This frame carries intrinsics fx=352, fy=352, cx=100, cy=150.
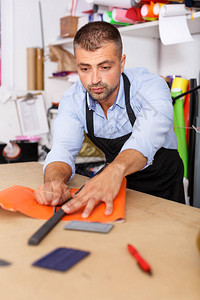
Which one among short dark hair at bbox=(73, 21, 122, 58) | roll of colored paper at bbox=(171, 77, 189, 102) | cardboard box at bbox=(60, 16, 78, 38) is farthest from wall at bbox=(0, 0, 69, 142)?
short dark hair at bbox=(73, 21, 122, 58)

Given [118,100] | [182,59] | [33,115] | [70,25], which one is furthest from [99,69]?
[33,115]

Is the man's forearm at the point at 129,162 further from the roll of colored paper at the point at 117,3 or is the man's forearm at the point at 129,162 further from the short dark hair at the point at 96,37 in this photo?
the roll of colored paper at the point at 117,3

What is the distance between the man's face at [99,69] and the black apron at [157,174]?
19cm

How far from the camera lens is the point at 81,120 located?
1.43 m

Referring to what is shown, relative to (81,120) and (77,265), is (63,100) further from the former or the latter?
(77,265)

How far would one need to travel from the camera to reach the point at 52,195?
0.88 m

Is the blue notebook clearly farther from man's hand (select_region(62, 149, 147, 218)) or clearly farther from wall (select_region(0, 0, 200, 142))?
wall (select_region(0, 0, 200, 142))

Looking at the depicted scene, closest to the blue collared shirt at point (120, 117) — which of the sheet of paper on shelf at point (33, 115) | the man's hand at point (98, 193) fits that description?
the man's hand at point (98, 193)

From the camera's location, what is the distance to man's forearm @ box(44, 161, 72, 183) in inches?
42.4

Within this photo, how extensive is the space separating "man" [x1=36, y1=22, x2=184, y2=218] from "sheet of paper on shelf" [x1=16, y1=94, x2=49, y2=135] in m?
1.27

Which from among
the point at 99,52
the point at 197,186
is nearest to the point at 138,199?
the point at 99,52

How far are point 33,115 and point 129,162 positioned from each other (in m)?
1.85

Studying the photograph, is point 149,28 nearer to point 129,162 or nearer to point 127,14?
point 127,14

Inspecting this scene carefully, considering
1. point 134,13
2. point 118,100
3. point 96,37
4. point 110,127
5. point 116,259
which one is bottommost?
point 116,259
